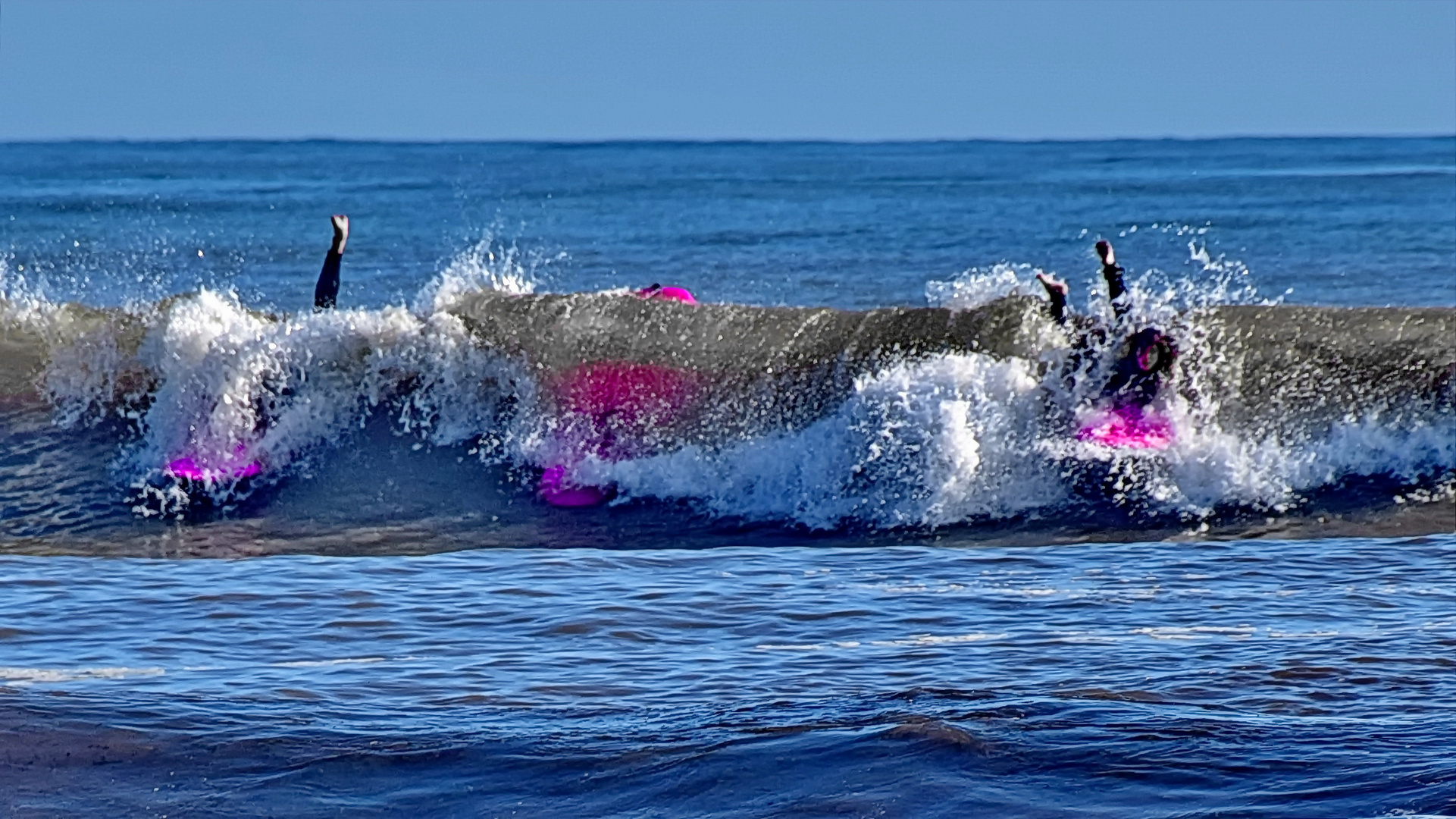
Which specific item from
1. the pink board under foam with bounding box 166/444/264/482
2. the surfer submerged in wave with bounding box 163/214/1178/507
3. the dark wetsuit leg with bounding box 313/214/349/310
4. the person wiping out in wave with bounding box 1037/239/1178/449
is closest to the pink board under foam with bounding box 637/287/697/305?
the surfer submerged in wave with bounding box 163/214/1178/507

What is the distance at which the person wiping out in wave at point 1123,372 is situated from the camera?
13906 millimetres

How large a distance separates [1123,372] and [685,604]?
557cm

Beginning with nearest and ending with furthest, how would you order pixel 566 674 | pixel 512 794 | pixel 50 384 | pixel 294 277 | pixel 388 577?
pixel 512 794
pixel 566 674
pixel 388 577
pixel 50 384
pixel 294 277

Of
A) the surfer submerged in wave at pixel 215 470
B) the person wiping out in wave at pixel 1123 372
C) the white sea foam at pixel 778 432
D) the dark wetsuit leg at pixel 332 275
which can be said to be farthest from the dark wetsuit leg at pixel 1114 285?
the surfer submerged in wave at pixel 215 470

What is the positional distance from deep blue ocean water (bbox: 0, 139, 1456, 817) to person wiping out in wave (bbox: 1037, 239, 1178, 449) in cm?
24

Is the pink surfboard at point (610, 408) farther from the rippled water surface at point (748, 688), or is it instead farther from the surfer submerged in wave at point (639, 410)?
the rippled water surface at point (748, 688)

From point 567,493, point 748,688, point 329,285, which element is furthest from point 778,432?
point 748,688

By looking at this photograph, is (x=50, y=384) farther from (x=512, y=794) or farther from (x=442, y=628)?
(x=512, y=794)

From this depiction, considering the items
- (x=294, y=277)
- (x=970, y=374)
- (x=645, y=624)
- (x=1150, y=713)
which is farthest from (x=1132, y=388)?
A: (x=294, y=277)

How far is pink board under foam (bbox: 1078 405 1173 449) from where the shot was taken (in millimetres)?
13820

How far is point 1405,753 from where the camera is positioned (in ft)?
22.3

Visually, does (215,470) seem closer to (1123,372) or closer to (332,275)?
(332,275)

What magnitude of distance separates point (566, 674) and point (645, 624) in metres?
1.06

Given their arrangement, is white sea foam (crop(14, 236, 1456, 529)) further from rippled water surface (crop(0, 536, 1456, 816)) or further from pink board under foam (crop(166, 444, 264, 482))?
rippled water surface (crop(0, 536, 1456, 816))
